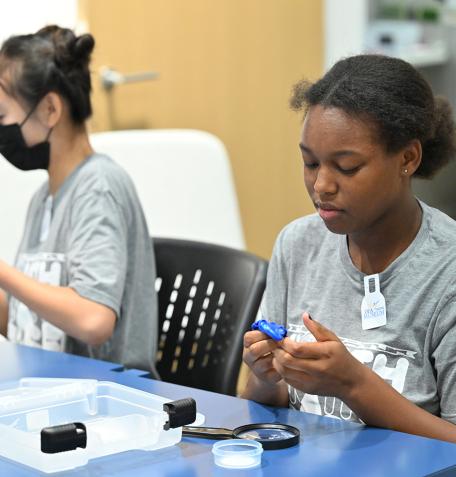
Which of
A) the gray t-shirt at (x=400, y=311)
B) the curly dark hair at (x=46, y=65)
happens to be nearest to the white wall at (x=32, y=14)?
the curly dark hair at (x=46, y=65)

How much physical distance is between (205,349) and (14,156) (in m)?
0.63

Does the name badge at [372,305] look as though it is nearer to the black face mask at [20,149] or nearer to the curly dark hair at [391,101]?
the curly dark hair at [391,101]

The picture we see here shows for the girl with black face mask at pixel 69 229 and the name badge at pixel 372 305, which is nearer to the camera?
the name badge at pixel 372 305

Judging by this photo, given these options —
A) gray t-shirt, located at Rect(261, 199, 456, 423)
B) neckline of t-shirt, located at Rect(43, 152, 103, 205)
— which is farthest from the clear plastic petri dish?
neckline of t-shirt, located at Rect(43, 152, 103, 205)

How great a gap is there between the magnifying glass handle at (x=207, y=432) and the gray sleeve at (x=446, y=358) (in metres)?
0.32

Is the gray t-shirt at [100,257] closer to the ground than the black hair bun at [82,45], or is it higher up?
closer to the ground

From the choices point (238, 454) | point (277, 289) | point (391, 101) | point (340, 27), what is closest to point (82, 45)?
point (277, 289)

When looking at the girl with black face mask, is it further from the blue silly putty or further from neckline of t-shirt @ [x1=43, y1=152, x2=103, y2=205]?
the blue silly putty

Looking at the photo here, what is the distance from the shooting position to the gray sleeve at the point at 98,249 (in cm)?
205

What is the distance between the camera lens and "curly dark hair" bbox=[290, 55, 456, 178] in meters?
1.46

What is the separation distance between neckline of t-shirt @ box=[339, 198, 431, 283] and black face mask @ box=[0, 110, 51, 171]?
3.03 feet

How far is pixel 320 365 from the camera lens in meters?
1.31

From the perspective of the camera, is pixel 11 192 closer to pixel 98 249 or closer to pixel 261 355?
pixel 98 249

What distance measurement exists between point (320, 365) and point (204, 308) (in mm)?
864
